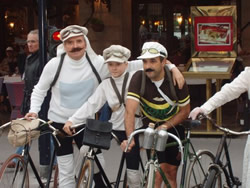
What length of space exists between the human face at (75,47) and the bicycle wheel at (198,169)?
147cm

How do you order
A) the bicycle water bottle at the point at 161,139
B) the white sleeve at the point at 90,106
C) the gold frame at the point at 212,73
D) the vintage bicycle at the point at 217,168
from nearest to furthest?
the bicycle water bottle at the point at 161,139 → the vintage bicycle at the point at 217,168 → the white sleeve at the point at 90,106 → the gold frame at the point at 212,73

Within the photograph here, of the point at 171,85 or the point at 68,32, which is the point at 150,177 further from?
the point at 68,32

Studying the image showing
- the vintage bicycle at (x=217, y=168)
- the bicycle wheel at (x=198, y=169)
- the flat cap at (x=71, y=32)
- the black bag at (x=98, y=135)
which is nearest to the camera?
the vintage bicycle at (x=217, y=168)

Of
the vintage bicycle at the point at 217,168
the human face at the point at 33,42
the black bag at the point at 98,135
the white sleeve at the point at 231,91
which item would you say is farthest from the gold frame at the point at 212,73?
the black bag at the point at 98,135

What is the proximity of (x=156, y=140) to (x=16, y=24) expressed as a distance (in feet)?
46.3

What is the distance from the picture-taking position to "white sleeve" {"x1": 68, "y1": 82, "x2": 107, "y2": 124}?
6254mm

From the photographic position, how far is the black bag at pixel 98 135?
579 cm

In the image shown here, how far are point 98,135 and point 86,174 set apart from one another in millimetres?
347

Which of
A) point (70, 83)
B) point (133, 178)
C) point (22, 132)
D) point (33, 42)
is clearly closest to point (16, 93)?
point (33, 42)

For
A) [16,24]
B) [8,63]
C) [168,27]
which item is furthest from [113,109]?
[16,24]

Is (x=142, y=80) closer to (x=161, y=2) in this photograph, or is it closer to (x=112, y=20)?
(x=112, y=20)

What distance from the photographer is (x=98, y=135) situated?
19.1 ft

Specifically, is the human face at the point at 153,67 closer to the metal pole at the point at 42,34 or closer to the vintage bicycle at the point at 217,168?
the vintage bicycle at the point at 217,168

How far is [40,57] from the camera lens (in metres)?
8.24
